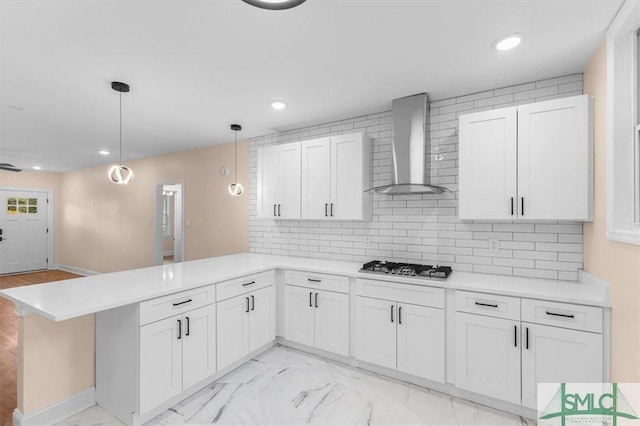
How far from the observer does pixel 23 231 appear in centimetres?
758

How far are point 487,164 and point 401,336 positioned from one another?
1657 mm

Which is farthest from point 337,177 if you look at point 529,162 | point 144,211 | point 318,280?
point 144,211

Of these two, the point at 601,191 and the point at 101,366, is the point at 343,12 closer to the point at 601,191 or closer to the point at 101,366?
the point at 601,191

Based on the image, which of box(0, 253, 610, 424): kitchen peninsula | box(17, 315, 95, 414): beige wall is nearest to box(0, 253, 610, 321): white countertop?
box(0, 253, 610, 424): kitchen peninsula

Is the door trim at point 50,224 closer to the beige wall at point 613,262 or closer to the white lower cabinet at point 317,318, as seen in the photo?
the white lower cabinet at point 317,318

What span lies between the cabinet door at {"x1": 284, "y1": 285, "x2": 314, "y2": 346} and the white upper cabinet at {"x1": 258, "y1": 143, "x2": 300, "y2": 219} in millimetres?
923

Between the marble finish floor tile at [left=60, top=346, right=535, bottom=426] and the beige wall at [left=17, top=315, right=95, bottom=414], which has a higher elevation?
the beige wall at [left=17, top=315, right=95, bottom=414]

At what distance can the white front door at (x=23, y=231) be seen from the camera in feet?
23.9

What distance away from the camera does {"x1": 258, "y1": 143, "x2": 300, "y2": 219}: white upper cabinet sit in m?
3.62

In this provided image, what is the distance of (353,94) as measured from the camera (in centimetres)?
289

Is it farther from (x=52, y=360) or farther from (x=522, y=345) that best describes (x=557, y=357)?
(x=52, y=360)

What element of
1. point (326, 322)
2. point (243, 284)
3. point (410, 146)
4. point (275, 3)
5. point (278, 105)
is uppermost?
point (278, 105)

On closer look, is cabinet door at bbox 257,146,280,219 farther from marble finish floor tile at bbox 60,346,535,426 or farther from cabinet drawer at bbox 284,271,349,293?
marble finish floor tile at bbox 60,346,535,426

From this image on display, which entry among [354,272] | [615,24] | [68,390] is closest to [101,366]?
[68,390]
